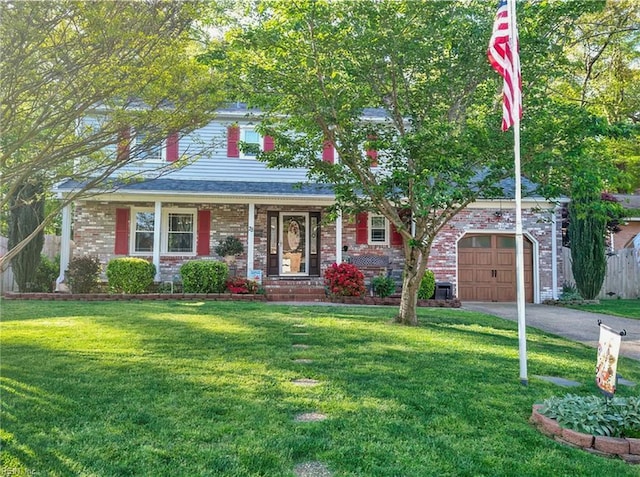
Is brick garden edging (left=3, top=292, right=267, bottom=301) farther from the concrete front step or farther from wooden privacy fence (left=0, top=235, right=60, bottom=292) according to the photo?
wooden privacy fence (left=0, top=235, right=60, bottom=292)

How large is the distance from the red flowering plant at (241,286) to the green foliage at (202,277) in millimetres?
282

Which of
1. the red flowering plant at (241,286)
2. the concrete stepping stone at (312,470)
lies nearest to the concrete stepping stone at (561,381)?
the concrete stepping stone at (312,470)

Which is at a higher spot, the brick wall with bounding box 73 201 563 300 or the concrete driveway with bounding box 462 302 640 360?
the brick wall with bounding box 73 201 563 300

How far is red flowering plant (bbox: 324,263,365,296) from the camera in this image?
1209 cm

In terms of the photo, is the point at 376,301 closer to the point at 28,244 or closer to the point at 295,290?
the point at 295,290

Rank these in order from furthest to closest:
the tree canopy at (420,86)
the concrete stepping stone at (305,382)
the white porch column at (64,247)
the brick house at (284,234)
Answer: the brick house at (284,234) < the white porch column at (64,247) < the tree canopy at (420,86) < the concrete stepping stone at (305,382)

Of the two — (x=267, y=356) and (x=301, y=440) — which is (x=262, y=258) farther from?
(x=301, y=440)

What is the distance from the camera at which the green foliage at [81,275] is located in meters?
12.0

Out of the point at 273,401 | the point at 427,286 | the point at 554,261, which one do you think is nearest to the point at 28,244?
the point at 427,286

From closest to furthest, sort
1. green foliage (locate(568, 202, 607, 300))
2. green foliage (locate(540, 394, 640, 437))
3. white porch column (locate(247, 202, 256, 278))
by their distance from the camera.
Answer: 1. green foliage (locate(540, 394, 640, 437))
2. white porch column (locate(247, 202, 256, 278))
3. green foliage (locate(568, 202, 607, 300))

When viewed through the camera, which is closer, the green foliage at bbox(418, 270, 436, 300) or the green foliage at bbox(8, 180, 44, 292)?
the green foliage at bbox(418, 270, 436, 300)

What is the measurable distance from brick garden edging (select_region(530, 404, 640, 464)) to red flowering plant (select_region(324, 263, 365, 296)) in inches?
346

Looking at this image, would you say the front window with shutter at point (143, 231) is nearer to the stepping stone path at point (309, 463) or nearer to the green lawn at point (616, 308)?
the stepping stone path at point (309, 463)

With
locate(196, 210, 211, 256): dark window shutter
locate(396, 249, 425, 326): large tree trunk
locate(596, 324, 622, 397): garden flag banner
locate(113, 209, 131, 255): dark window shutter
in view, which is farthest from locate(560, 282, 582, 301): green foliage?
locate(113, 209, 131, 255): dark window shutter
